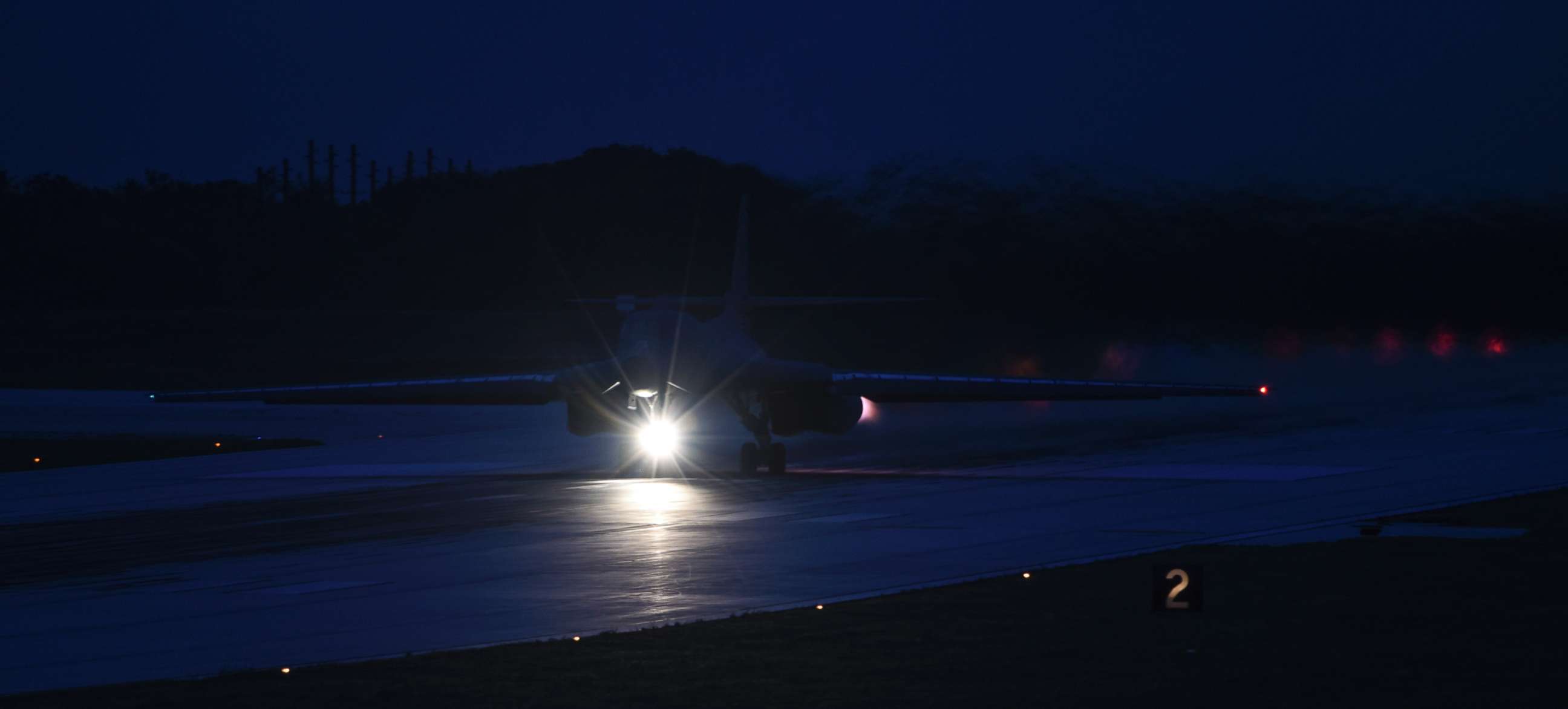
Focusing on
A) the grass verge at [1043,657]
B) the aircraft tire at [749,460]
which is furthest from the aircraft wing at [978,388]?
the grass verge at [1043,657]

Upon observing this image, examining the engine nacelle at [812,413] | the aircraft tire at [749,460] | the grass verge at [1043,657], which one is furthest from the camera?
the engine nacelle at [812,413]

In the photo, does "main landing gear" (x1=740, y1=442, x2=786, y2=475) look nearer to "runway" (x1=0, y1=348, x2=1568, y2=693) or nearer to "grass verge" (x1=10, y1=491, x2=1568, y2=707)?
"runway" (x1=0, y1=348, x2=1568, y2=693)

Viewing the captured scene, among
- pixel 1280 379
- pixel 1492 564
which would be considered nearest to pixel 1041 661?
pixel 1492 564

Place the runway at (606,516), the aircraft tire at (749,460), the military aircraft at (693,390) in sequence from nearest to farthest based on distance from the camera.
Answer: the runway at (606,516) → the military aircraft at (693,390) → the aircraft tire at (749,460)

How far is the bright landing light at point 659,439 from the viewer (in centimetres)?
2841

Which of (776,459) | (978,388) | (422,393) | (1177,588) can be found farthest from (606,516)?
(1177,588)

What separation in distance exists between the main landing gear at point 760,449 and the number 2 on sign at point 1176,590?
15663mm

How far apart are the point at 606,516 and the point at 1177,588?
34.5 ft

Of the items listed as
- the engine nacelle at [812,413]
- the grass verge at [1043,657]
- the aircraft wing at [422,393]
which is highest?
the aircraft wing at [422,393]

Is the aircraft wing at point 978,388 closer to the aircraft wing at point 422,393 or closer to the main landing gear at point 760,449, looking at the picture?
the main landing gear at point 760,449

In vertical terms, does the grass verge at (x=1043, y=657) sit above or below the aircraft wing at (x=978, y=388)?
below

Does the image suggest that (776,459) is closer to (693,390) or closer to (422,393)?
(693,390)

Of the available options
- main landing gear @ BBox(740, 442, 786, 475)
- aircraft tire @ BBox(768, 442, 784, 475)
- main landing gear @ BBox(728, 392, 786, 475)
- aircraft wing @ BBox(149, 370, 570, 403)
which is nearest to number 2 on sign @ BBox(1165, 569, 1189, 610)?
main landing gear @ BBox(728, 392, 786, 475)

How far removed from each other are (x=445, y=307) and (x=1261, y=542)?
79.2m
